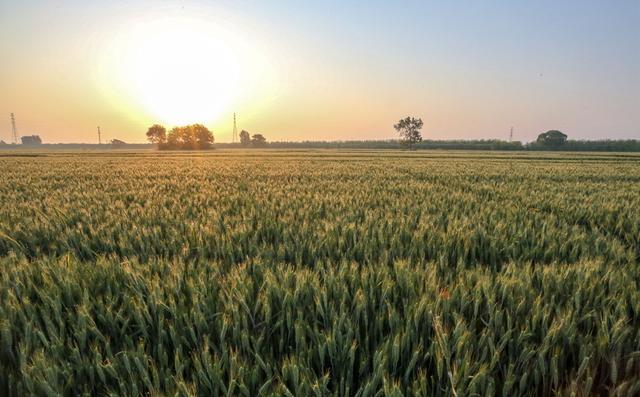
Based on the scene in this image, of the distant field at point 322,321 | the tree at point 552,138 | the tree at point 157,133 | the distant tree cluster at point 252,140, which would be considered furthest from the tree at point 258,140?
the distant field at point 322,321

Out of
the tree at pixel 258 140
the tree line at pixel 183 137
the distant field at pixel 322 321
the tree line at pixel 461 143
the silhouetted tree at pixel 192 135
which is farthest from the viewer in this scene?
the tree at pixel 258 140

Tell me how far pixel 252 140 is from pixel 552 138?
133m

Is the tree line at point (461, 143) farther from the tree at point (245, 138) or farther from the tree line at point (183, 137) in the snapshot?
the tree at point (245, 138)

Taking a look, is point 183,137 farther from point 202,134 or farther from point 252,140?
point 252,140

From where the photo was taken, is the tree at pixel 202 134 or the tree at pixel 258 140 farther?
the tree at pixel 258 140

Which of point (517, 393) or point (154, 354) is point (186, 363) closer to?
point (154, 354)

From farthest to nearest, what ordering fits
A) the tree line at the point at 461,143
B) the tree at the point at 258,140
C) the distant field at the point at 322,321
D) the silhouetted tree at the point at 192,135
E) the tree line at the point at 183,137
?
1. the tree at the point at 258,140
2. the silhouetted tree at the point at 192,135
3. the tree line at the point at 183,137
4. the tree line at the point at 461,143
5. the distant field at the point at 322,321

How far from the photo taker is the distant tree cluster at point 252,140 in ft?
577

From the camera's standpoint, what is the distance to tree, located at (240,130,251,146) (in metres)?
182

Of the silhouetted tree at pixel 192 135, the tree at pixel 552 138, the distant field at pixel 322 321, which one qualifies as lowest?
the distant field at pixel 322 321

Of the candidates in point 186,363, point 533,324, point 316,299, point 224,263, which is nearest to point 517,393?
point 533,324

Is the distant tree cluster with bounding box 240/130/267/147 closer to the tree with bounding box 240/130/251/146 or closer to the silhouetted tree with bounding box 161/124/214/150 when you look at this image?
the tree with bounding box 240/130/251/146

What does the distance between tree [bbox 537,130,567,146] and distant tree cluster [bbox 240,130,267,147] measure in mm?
122983

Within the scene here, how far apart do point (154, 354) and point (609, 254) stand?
4.18 metres
